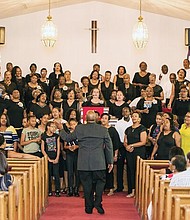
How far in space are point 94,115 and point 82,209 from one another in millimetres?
1346

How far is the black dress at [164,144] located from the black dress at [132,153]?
417mm

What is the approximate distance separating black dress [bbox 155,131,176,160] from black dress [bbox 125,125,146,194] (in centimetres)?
42

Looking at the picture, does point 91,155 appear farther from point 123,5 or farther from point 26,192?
point 123,5

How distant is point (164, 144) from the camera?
7695mm

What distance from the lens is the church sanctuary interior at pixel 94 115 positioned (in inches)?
248

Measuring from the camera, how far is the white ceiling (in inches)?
462

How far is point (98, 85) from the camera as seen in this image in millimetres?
10758

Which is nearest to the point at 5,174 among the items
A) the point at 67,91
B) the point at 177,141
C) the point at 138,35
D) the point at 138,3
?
the point at 177,141

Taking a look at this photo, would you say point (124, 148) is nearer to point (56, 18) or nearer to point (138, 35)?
point (138, 35)

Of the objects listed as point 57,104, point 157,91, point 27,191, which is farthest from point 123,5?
point 27,191

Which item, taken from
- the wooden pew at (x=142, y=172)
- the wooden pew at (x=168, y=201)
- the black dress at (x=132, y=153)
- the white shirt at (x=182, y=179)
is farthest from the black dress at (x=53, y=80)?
the wooden pew at (x=168, y=201)

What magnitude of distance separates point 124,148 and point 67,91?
8.09 feet

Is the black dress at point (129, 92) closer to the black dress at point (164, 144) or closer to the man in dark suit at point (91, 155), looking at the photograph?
the black dress at point (164, 144)

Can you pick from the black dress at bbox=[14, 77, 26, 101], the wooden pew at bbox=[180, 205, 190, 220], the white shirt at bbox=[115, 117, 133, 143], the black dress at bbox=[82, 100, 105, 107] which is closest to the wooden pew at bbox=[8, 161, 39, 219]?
the wooden pew at bbox=[180, 205, 190, 220]
